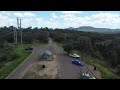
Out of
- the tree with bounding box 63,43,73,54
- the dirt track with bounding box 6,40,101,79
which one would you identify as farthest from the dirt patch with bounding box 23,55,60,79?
the tree with bounding box 63,43,73,54

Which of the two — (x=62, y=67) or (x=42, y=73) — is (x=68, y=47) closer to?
(x=62, y=67)

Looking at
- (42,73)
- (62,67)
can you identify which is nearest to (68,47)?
(62,67)

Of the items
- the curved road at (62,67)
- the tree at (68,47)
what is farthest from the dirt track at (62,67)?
the tree at (68,47)

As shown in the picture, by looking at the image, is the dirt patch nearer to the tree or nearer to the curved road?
the curved road

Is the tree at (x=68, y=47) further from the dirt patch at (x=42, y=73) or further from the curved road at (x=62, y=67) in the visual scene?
the dirt patch at (x=42, y=73)

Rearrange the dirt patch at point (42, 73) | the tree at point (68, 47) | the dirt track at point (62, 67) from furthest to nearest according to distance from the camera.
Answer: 1. the tree at point (68, 47)
2. the dirt track at point (62, 67)
3. the dirt patch at point (42, 73)

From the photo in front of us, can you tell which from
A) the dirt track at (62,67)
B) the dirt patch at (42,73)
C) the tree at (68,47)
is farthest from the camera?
the tree at (68,47)

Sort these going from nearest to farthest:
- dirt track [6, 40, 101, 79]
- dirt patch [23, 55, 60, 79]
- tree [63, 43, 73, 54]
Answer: dirt patch [23, 55, 60, 79] < dirt track [6, 40, 101, 79] < tree [63, 43, 73, 54]
